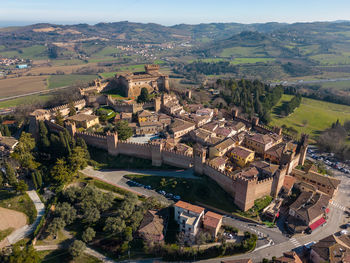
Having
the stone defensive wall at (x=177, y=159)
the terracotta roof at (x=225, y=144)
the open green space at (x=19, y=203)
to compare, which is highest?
the terracotta roof at (x=225, y=144)

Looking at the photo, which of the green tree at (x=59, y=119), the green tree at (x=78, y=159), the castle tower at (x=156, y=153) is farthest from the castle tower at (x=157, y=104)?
the green tree at (x=78, y=159)

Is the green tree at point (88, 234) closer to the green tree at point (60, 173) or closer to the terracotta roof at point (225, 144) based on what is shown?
the green tree at point (60, 173)

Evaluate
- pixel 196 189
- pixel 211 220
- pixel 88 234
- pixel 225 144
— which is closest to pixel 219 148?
pixel 225 144

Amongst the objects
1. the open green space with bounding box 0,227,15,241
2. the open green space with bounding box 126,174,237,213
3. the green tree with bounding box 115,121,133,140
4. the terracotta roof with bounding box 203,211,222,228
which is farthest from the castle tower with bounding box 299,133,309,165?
the open green space with bounding box 0,227,15,241

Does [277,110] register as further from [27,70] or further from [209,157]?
[27,70]

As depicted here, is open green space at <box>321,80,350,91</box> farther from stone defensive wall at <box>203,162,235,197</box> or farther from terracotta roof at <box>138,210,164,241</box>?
terracotta roof at <box>138,210,164,241</box>

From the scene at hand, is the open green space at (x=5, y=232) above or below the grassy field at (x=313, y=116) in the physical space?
below

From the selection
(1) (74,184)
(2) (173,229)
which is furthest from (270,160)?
(1) (74,184)
